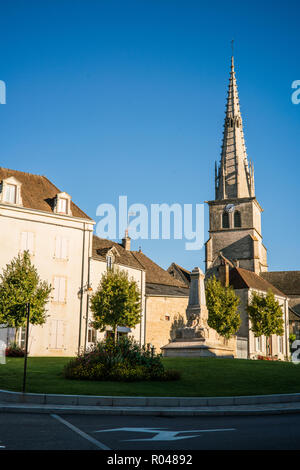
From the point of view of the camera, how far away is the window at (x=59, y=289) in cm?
3459

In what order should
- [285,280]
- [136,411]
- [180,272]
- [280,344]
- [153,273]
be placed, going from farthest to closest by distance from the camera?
1. [285,280]
2. [180,272]
3. [280,344]
4. [153,273]
5. [136,411]

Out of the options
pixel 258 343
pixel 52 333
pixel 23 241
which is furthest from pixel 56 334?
pixel 258 343

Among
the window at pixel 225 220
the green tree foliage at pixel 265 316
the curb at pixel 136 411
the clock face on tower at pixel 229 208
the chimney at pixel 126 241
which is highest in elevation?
the clock face on tower at pixel 229 208

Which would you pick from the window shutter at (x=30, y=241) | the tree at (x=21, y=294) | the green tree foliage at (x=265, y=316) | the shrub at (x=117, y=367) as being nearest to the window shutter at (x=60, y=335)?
the tree at (x=21, y=294)

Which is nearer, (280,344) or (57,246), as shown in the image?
(57,246)

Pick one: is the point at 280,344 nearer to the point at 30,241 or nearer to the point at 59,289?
the point at 59,289

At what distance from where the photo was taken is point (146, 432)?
323 inches

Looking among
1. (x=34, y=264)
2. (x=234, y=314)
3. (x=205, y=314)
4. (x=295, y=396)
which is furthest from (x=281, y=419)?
(x=234, y=314)

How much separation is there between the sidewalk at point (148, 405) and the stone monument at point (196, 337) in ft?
36.6

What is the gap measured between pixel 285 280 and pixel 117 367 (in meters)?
58.9

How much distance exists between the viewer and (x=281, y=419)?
10.1 metres

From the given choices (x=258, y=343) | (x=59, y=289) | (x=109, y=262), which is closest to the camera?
(x=59, y=289)

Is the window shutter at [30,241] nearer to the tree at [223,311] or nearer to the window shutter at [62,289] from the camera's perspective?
the window shutter at [62,289]

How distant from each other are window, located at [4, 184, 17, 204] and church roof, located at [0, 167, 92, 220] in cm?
71
